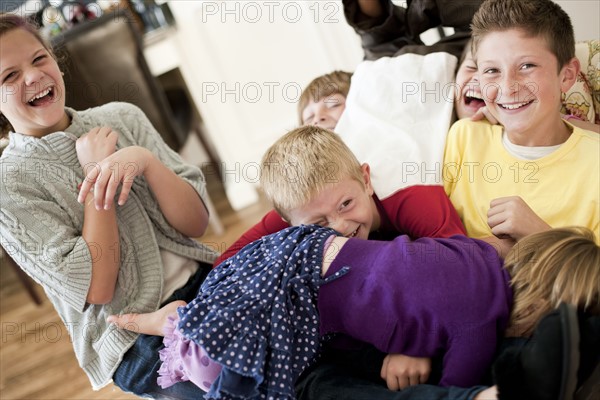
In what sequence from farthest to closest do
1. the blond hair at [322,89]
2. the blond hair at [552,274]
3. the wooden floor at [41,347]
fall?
the wooden floor at [41,347] → the blond hair at [322,89] → the blond hair at [552,274]

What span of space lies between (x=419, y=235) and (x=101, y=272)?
614 millimetres

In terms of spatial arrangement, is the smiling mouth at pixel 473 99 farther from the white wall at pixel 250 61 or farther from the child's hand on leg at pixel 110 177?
the white wall at pixel 250 61

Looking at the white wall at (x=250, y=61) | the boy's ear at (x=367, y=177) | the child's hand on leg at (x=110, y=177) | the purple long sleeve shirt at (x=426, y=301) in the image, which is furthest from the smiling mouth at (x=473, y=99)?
the white wall at (x=250, y=61)

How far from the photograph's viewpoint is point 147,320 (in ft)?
3.86

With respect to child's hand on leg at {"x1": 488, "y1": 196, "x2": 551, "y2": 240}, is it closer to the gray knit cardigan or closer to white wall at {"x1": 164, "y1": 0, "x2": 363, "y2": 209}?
the gray knit cardigan

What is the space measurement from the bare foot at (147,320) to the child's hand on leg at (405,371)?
43cm

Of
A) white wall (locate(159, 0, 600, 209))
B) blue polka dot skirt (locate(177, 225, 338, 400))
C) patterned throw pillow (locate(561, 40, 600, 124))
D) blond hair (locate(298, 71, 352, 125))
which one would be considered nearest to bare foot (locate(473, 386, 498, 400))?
blue polka dot skirt (locate(177, 225, 338, 400))

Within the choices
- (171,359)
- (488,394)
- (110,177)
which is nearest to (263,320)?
(171,359)

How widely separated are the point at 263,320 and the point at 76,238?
46cm

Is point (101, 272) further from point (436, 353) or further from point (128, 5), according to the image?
point (128, 5)

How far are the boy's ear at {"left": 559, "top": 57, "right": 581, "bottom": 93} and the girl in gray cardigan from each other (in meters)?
0.79

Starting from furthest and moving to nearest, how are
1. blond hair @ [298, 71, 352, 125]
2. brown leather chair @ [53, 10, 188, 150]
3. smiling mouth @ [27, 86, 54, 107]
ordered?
1. brown leather chair @ [53, 10, 188, 150]
2. blond hair @ [298, 71, 352, 125]
3. smiling mouth @ [27, 86, 54, 107]

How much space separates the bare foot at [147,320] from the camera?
3.84ft

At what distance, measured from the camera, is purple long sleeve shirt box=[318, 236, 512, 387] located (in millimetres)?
889
